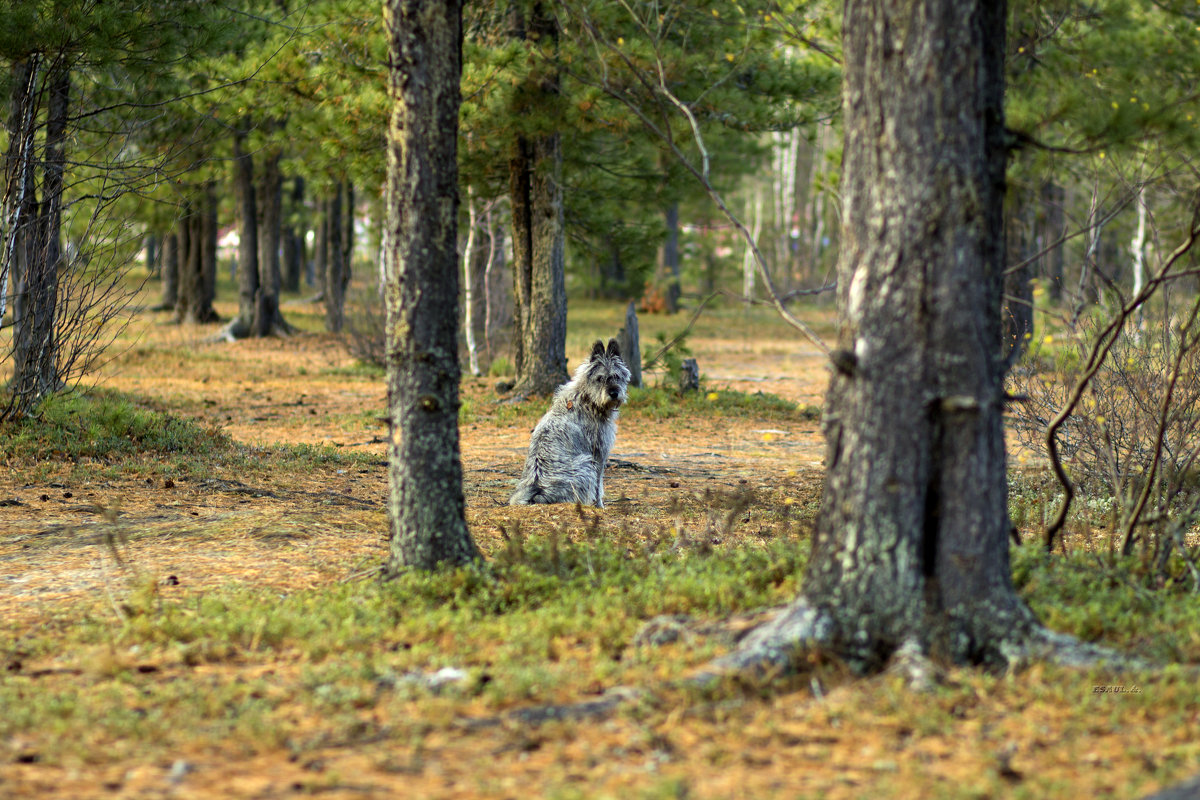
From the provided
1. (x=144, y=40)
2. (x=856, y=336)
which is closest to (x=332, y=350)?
(x=144, y=40)

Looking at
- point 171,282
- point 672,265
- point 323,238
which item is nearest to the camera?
point 323,238

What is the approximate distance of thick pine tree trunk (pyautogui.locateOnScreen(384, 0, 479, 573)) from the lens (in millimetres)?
5512

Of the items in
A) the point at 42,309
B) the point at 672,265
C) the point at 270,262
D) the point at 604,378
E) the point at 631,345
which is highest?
the point at 672,265

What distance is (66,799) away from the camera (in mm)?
3371

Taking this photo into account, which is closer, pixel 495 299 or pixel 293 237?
pixel 495 299

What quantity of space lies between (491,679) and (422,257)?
2353mm

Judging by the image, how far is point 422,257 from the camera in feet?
18.2

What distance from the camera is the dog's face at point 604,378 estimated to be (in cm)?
935

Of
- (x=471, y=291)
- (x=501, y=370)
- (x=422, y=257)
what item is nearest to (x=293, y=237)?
(x=471, y=291)

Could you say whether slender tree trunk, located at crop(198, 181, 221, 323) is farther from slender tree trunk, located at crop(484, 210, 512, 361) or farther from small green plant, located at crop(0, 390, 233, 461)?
small green plant, located at crop(0, 390, 233, 461)

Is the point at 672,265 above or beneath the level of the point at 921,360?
above

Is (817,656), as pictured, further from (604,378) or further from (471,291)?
(471,291)

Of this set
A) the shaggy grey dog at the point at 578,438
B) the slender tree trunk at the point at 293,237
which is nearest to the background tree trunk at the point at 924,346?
the shaggy grey dog at the point at 578,438

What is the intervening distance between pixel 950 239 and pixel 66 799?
155 inches
